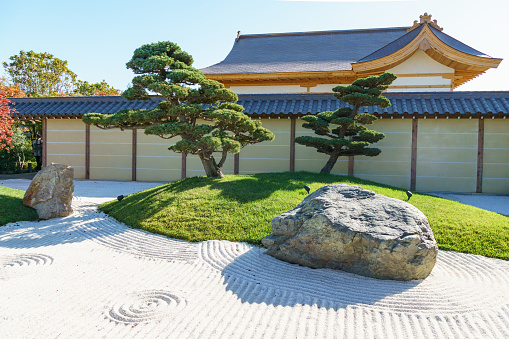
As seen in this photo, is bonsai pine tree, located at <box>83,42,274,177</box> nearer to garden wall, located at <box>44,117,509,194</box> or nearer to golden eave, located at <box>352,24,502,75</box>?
garden wall, located at <box>44,117,509,194</box>

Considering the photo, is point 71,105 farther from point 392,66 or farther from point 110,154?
point 392,66

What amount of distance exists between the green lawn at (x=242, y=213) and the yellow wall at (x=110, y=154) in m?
5.05

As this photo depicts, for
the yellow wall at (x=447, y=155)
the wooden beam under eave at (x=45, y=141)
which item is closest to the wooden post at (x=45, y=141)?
the wooden beam under eave at (x=45, y=141)

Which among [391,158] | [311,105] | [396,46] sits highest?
[396,46]

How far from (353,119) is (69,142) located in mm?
10200

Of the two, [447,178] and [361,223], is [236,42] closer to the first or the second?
[447,178]

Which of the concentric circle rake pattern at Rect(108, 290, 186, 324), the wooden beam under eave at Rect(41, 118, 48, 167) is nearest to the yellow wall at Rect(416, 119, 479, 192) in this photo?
the concentric circle rake pattern at Rect(108, 290, 186, 324)

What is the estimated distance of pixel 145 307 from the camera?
3.36 m

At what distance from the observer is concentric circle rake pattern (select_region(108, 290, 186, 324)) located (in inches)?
124

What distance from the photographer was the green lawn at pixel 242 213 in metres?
5.45

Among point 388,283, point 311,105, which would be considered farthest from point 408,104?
point 388,283

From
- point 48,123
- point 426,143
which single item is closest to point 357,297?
point 426,143

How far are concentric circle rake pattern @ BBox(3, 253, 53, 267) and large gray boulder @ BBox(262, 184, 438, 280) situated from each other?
300 cm

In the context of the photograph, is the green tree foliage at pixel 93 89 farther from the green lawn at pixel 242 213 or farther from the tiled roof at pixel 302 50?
the green lawn at pixel 242 213
